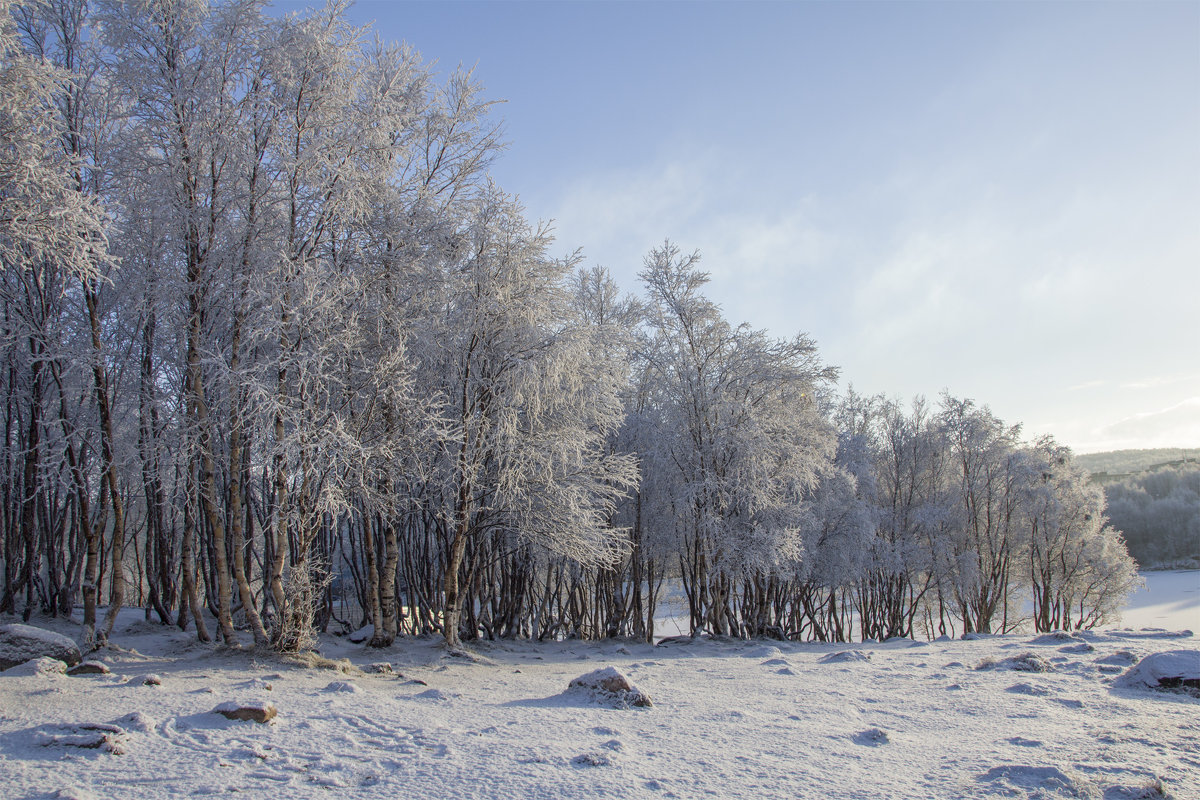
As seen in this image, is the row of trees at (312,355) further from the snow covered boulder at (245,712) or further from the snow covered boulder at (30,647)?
the snow covered boulder at (245,712)

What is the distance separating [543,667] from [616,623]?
8400 millimetres

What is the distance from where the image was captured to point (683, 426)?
1802 centimetres

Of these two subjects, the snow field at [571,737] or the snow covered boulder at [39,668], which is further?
the snow covered boulder at [39,668]

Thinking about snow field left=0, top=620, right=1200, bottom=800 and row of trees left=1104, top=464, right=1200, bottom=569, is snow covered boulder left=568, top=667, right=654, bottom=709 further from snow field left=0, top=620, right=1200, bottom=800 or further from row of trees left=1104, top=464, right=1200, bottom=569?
row of trees left=1104, top=464, right=1200, bottom=569

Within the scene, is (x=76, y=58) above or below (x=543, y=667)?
above

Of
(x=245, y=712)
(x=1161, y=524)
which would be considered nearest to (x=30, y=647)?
(x=245, y=712)

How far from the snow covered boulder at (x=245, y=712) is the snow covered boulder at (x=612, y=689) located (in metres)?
3.17

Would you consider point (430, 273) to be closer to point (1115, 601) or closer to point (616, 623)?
point (616, 623)

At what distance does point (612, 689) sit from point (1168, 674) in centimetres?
671

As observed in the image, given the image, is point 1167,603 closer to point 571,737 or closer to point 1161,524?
point 1161,524

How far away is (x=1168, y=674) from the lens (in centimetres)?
782

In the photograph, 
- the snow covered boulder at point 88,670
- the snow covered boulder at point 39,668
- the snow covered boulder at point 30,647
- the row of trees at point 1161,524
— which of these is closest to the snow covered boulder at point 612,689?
the snow covered boulder at point 88,670

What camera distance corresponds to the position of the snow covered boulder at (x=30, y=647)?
7.20 meters

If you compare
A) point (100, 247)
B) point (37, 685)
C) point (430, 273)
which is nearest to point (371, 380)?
point (430, 273)
